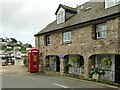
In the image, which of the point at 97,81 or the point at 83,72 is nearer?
the point at 97,81

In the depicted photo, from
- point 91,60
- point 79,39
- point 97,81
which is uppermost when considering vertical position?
point 79,39

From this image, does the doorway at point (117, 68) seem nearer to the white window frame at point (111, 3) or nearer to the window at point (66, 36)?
the white window frame at point (111, 3)

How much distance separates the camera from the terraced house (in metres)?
16.5

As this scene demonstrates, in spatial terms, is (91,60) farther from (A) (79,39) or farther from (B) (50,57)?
(B) (50,57)

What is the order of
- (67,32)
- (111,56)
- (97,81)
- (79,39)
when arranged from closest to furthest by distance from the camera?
(97,81), (111,56), (79,39), (67,32)

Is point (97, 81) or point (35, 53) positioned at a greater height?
point (35, 53)

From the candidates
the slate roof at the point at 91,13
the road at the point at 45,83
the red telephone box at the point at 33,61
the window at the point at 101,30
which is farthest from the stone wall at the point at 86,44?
the road at the point at 45,83

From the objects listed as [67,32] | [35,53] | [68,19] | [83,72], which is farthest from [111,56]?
[35,53]

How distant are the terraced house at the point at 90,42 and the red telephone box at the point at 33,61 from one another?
4.59 ft

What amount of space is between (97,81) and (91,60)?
2.45m

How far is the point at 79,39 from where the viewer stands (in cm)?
2022

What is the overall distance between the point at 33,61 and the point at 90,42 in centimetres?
904

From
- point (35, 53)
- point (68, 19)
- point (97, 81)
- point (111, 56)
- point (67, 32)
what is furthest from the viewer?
point (35, 53)

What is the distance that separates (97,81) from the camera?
16844mm
